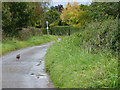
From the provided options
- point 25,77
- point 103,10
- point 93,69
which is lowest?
point 25,77

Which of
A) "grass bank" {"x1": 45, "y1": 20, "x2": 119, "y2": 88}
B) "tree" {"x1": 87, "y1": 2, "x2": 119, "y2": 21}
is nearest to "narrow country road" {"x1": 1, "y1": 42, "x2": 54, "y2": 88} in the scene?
"grass bank" {"x1": 45, "y1": 20, "x2": 119, "y2": 88}

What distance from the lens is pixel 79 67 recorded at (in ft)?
35.0

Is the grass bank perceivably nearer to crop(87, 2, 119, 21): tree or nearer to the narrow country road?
the narrow country road

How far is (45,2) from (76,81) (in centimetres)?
4280

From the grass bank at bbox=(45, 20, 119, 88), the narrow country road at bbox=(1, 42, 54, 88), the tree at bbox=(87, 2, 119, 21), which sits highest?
the tree at bbox=(87, 2, 119, 21)

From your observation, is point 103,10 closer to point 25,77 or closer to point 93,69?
point 25,77

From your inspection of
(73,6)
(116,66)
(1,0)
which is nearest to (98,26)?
(116,66)

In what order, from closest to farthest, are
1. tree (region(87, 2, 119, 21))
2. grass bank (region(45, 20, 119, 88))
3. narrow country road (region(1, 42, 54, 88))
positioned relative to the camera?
grass bank (region(45, 20, 119, 88)), narrow country road (region(1, 42, 54, 88)), tree (region(87, 2, 119, 21))

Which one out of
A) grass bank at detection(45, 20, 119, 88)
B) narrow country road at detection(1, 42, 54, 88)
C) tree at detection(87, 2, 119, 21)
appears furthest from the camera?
tree at detection(87, 2, 119, 21)

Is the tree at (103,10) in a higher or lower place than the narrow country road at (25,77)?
higher

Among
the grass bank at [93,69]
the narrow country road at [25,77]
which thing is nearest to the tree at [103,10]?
the grass bank at [93,69]

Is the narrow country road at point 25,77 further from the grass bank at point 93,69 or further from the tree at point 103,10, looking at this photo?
the tree at point 103,10

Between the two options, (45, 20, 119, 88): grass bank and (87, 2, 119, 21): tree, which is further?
(87, 2, 119, 21): tree

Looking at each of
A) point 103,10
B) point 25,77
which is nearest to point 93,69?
point 25,77
